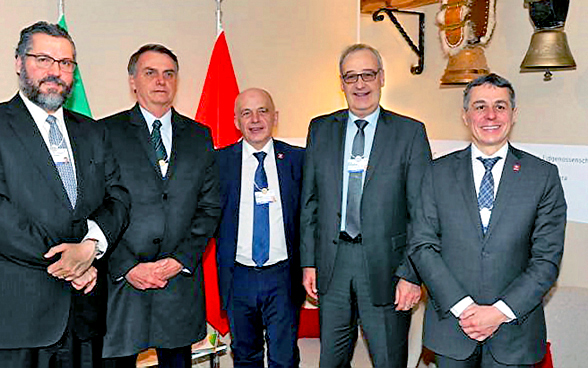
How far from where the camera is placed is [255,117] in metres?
3.10

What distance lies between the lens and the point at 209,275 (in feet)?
12.6

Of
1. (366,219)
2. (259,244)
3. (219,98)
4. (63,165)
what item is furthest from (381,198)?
(219,98)

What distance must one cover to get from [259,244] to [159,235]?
19.9 inches

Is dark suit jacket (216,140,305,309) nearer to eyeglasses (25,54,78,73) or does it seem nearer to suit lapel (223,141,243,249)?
suit lapel (223,141,243,249)

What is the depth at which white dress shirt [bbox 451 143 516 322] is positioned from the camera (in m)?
2.34

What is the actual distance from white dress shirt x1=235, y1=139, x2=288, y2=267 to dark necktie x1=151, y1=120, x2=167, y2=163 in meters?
0.44

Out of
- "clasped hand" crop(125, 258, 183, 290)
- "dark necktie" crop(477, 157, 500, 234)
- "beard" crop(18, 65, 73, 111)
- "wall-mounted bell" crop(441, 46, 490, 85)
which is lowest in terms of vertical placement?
"clasped hand" crop(125, 258, 183, 290)

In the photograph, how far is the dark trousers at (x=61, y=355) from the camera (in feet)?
7.54

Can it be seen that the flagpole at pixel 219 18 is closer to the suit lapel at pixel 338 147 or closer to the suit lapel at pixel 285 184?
the suit lapel at pixel 285 184

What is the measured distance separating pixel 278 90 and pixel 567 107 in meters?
2.00

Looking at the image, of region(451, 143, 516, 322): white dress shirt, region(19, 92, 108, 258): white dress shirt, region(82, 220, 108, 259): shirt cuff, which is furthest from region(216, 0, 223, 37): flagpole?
region(451, 143, 516, 322): white dress shirt

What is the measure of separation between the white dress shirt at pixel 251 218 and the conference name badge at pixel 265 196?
0.01 m

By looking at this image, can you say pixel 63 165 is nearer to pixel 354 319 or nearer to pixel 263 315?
pixel 263 315

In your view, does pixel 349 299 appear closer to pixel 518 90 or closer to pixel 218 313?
pixel 218 313
